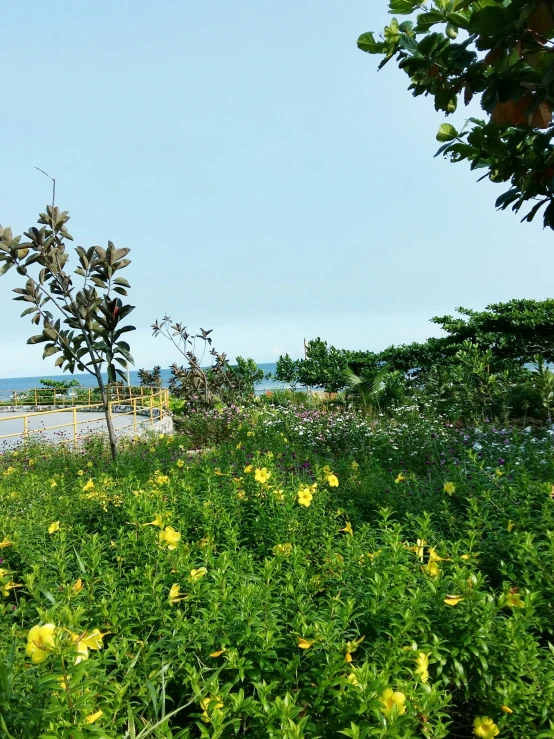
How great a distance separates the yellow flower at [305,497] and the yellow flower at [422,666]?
1.51m

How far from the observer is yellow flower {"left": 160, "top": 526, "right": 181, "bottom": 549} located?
2.54 metres

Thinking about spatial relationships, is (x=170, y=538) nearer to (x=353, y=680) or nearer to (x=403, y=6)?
(x=353, y=680)

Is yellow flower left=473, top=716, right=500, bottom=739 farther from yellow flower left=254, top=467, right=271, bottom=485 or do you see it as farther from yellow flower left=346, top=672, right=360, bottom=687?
yellow flower left=254, top=467, right=271, bottom=485

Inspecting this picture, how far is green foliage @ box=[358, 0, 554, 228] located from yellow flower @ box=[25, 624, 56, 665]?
2583mm

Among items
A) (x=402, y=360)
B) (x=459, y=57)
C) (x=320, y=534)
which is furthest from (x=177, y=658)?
(x=402, y=360)

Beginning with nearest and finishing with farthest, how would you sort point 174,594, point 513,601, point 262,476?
point 513,601 → point 174,594 → point 262,476

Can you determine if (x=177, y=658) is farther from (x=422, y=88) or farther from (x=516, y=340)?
(x=516, y=340)

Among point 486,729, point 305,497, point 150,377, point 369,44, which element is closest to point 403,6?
point 369,44

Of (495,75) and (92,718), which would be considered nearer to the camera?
(92,718)

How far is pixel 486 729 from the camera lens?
1.76 metres

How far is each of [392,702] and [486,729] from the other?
1.45ft

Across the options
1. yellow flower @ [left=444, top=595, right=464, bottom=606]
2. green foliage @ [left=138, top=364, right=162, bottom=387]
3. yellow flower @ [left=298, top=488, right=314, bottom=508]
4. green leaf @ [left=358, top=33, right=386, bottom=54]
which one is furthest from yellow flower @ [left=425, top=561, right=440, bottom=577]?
green foliage @ [left=138, top=364, right=162, bottom=387]

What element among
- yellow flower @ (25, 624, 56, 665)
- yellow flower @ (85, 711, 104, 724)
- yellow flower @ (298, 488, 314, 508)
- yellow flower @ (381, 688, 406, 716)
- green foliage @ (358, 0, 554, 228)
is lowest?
yellow flower @ (381, 688, 406, 716)

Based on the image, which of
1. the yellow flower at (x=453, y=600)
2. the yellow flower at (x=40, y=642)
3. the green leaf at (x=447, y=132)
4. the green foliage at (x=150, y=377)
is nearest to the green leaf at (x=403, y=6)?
the green leaf at (x=447, y=132)
